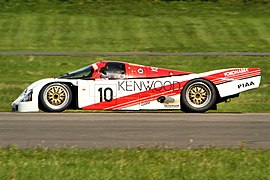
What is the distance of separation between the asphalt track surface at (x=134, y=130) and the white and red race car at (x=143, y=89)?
1.15 m

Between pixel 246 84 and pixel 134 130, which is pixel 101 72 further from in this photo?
pixel 134 130

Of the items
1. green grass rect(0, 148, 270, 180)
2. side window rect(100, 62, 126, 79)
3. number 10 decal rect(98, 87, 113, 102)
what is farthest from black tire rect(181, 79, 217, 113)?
green grass rect(0, 148, 270, 180)

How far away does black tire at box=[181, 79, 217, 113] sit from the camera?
14672mm

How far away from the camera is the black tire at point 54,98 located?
1456cm

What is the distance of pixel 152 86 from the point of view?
1484 cm

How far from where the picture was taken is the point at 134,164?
8250 millimetres

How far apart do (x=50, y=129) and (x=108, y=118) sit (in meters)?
1.69

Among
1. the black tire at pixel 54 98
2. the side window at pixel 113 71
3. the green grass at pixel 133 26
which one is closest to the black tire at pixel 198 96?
the side window at pixel 113 71

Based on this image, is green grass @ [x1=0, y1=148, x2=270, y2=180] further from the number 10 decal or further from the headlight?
the number 10 decal

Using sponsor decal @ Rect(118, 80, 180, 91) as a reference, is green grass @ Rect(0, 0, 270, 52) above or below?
above

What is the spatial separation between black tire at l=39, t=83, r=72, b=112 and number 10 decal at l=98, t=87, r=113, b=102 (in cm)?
61

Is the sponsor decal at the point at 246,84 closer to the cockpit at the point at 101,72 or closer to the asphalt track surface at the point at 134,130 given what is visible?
the asphalt track surface at the point at 134,130

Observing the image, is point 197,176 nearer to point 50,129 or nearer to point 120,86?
point 50,129

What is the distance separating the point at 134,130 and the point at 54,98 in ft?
11.8
